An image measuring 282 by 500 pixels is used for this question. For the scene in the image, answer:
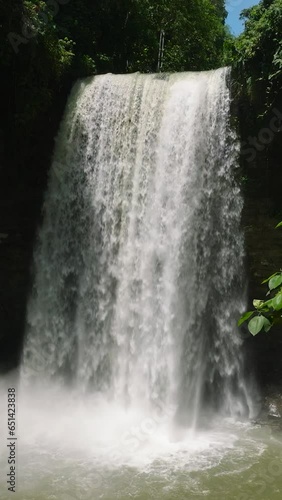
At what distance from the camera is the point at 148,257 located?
7633 mm

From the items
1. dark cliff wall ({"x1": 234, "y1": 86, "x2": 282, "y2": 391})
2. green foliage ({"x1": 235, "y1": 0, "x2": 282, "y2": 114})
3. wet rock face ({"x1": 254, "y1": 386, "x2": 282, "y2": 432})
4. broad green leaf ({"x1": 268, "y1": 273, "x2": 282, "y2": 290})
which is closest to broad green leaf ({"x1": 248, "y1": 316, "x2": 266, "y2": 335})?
broad green leaf ({"x1": 268, "y1": 273, "x2": 282, "y2": 290})

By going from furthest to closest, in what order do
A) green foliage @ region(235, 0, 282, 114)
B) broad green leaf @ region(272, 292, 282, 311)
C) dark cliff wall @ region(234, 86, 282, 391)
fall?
dark cliff wall @ region(234, 86, 282, 391), green foliage @ region(235, 0, 282, 114), broad green leaf @ region(272, 292, 282, 311)

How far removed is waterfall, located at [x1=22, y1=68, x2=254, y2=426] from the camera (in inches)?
294

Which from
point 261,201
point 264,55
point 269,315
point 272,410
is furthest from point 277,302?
point 264,55

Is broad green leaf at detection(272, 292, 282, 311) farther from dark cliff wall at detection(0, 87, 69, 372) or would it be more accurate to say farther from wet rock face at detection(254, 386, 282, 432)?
dark cliff wall at detection(0, 87, 69, 372)

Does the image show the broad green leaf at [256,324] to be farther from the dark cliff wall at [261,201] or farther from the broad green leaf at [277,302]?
the dark cliff wall at [261,201]

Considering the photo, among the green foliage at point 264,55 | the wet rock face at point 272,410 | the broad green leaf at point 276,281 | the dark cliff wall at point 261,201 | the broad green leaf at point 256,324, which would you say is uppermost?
the green foliage at point 264,55

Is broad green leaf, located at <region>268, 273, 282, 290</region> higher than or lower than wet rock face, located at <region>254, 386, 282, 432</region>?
higher

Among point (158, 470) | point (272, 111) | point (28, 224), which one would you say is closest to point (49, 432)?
point (158, 470)

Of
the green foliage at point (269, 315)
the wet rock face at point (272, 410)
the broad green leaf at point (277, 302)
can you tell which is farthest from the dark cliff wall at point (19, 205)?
the broad green leaf at point (277, 302)

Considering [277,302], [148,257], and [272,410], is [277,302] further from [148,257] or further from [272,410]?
[272,410]

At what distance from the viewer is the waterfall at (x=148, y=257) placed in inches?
294

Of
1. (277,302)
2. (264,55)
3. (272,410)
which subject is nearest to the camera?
(277,302)

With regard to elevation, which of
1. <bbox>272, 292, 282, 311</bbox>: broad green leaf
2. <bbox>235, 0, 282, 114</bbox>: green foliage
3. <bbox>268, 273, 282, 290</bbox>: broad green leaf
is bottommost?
<bbox>272, 292, 282, 311</bbox>: broad green leaf
